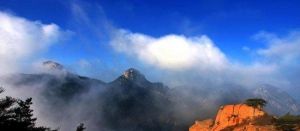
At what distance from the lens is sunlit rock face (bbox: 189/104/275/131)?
15785 cm

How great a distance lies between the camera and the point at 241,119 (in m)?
177

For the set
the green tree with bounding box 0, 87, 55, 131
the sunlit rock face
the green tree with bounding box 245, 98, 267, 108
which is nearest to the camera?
the green tree with bounding box 0, 87, 55, 131

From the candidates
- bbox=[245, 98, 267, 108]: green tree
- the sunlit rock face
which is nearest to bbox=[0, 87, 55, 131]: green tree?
the sunlit rock face

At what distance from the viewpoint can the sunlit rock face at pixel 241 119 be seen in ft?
518

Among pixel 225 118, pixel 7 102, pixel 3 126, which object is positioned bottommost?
pixel 3 126

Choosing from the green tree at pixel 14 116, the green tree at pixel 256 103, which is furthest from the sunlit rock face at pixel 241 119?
the green tree at pixel 14 116

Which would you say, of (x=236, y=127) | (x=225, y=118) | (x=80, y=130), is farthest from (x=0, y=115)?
(x=225, y=118)

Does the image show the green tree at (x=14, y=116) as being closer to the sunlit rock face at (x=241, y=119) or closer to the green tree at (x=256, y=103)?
the sunlit rock face at (x=241, y=119)

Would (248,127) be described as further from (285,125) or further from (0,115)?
(0,115)

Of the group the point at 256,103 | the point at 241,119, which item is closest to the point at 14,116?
the point at 241,119

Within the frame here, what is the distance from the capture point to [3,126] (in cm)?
5856

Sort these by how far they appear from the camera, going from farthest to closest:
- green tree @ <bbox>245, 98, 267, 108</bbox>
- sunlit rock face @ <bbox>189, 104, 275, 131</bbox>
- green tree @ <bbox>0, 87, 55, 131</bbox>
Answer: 1. green tree @ <bbox>245, 98, 267, 108</bbox>
2. sunlit rock face @ <bbox>189, 104, 275, 131</bbox>
3. green tree @ <bbox>0, 87, 55, 131</bbox>

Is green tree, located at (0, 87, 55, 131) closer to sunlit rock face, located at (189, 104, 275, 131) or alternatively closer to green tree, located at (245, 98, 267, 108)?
sunlit rock face, located at (189, 104, 275, 131)

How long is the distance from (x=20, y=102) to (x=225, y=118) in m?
136
